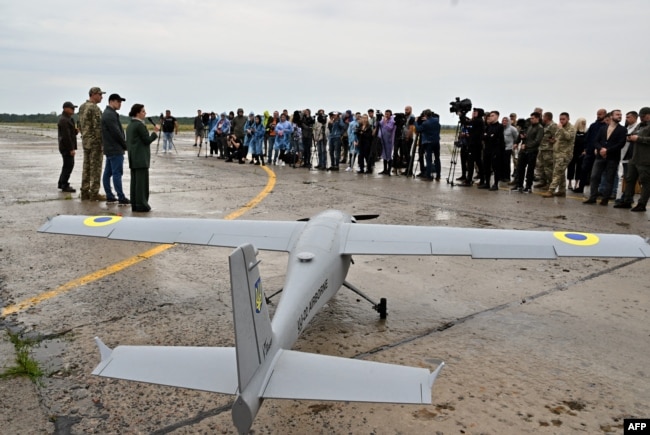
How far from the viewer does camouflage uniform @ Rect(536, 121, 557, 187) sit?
47.2ft

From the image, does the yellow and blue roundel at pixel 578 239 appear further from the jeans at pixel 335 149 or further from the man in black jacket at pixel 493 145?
the jeans at pixel 335 149

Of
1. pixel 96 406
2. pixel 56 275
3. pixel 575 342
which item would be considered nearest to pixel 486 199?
pixel 575 342

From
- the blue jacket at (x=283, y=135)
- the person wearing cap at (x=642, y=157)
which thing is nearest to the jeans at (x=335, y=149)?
the blue jacket at (x=283, y=135)

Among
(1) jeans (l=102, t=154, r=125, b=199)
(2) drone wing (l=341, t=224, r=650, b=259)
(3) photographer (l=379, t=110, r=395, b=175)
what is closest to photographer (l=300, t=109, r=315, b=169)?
(3) photographer (l=379, t=110, r=395, b=175)

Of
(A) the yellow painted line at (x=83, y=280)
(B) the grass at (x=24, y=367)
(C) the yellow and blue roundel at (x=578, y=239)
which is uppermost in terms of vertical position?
(C) the yellow and blue roundel at (x=578, y=239)

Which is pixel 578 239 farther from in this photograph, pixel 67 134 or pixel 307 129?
pixel 307 129

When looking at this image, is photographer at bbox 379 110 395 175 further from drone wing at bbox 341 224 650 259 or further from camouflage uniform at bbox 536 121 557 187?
drone wing at bbox 341 224 650 259

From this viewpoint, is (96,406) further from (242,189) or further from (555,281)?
(242,189)

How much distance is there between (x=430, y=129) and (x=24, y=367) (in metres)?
14.5

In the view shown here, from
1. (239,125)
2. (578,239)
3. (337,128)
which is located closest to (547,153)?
(337,128)

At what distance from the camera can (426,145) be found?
17266 mm

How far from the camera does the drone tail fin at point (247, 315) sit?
286cm

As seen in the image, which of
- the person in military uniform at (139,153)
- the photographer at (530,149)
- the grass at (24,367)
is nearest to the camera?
the grass at (24,367)

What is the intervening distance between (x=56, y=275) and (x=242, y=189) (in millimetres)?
8290
